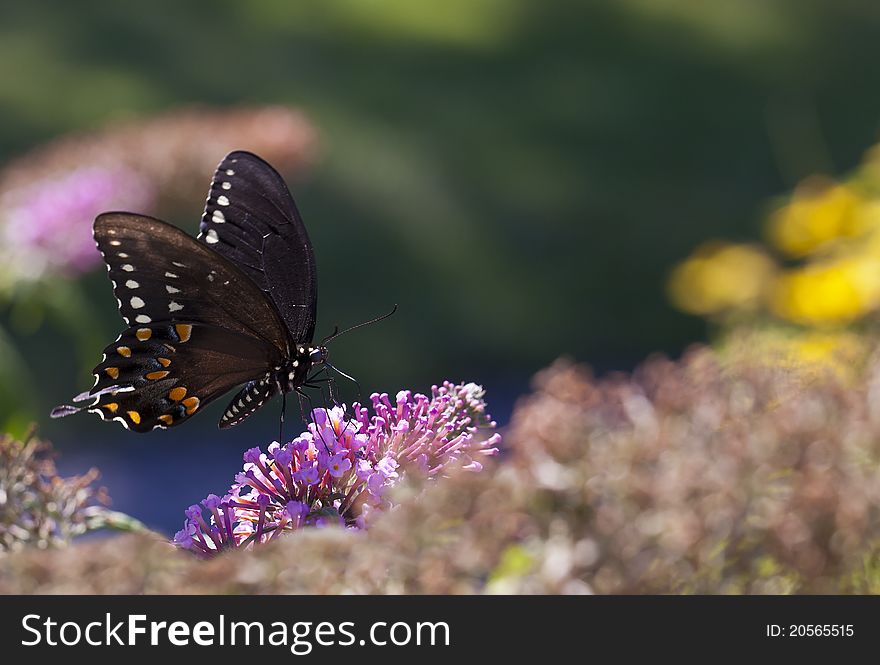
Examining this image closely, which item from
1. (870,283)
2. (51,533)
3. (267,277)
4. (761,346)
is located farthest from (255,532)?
(870,283)

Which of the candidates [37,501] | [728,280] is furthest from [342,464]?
[728,280]

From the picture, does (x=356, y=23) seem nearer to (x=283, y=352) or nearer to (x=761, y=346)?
(x=283, y=352)

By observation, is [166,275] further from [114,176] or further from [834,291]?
[834,291]

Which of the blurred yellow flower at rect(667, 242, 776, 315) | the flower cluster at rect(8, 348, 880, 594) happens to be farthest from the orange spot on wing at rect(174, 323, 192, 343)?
the blurred yellow flower at rect(667, 242, 776, 315)

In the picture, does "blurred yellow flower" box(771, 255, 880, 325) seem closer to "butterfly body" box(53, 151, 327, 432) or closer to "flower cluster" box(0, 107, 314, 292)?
"flower cluster" box(0, 107, 314, 292)

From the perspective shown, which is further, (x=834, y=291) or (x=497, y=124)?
(x=497, y=124)

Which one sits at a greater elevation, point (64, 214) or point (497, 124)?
point (497, 124)

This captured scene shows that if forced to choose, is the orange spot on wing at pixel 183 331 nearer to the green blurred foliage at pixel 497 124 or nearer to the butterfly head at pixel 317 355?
the butterfly head at pixel 317 355
